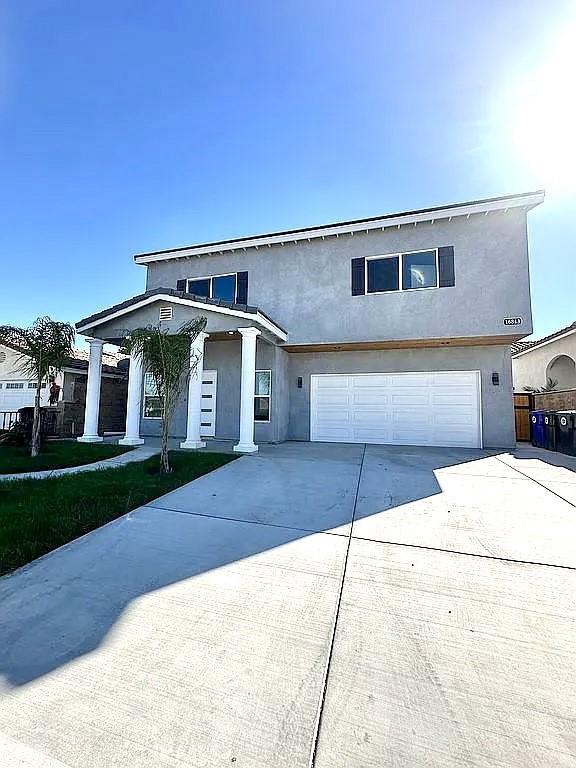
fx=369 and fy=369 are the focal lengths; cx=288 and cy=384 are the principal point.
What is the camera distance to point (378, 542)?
3.80m

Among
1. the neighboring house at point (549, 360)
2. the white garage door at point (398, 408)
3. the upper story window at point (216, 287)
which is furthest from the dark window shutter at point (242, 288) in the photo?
the neighboring house at point (549, 360)

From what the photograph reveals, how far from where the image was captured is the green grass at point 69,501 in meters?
3.72

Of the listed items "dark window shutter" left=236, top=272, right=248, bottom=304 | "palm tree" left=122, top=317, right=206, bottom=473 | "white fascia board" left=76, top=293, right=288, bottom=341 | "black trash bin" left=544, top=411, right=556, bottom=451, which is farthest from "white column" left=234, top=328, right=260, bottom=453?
"black trash bin" left=544, top=411, right=556, bottom=451

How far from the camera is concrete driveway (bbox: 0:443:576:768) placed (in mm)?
1641

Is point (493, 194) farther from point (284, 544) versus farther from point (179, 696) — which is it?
point (179, 696)

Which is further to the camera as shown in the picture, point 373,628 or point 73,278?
point 73,278

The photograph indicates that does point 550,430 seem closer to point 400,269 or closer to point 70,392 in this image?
point 400,269

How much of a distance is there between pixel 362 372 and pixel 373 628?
996 centimetres

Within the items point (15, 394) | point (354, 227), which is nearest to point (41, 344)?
point (15, 394)

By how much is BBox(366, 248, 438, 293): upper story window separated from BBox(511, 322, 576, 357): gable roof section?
678cm

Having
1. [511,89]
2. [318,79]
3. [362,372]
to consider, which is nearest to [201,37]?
[318,79]

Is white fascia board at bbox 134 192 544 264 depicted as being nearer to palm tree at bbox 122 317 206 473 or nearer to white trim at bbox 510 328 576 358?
palm tree at bbox 122 317 206 473

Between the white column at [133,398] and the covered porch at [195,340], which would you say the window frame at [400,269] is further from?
the white column at [133,398]

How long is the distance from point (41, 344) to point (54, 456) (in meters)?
2.76
